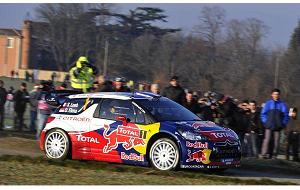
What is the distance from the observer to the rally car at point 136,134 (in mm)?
Answer: 11938

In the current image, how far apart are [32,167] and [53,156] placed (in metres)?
1.63

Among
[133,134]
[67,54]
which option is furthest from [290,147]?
[67,54]

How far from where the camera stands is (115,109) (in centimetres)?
1305

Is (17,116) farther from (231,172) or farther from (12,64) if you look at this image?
(12,64)

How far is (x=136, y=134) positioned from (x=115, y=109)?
859mm

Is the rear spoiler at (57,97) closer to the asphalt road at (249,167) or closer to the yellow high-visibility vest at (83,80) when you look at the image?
the asphalt road at (249,167)

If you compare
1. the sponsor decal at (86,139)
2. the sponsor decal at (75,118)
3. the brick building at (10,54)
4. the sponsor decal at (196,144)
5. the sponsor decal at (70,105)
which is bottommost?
the sponsor decal at (86,139)

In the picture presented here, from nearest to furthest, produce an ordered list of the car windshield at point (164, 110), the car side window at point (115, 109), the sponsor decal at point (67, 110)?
the car windshield at point (164, 110) → the car side window at point (115, 109) → the sponsor decal at point (67, 110)

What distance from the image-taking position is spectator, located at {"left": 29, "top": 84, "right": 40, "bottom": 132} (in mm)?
20173

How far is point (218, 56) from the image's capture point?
5309cm

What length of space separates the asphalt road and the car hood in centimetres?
76

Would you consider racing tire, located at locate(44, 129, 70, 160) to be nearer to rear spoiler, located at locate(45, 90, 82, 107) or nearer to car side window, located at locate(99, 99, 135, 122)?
car side window, located at locate(99, 99, 135, 122)

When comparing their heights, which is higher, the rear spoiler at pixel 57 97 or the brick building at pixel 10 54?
the brick building at pixel 10 54

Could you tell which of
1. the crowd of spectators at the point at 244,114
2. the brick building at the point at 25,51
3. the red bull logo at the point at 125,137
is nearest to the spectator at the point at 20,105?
the crowd of spectators at the point at 244,114
